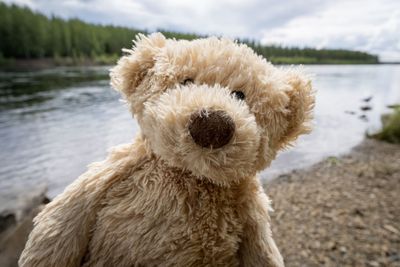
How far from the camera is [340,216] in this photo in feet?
13.4

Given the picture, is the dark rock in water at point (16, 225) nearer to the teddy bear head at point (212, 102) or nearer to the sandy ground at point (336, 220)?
the sandy ground at point (336, 220)

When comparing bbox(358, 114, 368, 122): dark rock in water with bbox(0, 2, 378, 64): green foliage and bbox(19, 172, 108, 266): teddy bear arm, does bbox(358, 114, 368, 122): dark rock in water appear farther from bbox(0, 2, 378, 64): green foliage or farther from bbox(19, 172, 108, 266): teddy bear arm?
bbox(0, 2, 378, 64): green foliage

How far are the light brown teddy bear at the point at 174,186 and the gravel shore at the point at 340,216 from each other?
2692mm

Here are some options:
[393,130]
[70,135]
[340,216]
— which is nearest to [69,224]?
[340,216]

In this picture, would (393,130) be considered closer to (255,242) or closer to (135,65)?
(255,242)

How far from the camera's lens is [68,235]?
82cm

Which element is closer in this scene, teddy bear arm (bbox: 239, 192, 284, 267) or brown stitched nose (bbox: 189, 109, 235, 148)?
brown stitched nose (bbox: 189, 109, 235, 148)

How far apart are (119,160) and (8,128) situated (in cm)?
1208

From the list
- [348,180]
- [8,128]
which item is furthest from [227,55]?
[8,128]

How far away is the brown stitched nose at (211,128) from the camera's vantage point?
64cm

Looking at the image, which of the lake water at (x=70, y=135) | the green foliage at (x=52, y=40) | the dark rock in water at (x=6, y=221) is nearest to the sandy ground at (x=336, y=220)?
the dark rock in water at (x=6, y=221)

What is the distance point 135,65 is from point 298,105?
424 millimetres

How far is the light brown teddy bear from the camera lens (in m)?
0.77

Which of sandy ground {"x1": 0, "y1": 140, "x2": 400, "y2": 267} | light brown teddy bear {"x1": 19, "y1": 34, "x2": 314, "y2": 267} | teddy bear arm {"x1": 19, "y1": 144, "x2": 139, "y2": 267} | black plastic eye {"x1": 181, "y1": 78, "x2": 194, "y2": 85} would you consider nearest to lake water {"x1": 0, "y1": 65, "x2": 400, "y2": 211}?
light brown teddy bear {"x1": 19, "y1": 34, "x2": 314, "y2": 267}
